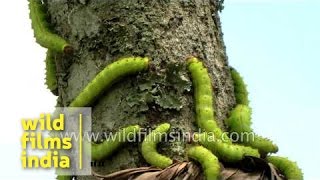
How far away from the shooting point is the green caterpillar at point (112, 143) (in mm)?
2045

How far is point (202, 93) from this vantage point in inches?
84.9

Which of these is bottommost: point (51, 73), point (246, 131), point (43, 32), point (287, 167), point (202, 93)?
point (287, 167)

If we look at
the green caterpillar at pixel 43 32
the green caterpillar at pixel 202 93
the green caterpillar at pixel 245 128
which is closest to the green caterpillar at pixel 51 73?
the green caterpillar at pixel 43 32

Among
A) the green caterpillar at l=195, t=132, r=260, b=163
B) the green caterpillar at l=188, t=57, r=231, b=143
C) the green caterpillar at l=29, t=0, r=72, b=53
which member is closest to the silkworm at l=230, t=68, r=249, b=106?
the green caterpillar at l=188, t=57, r=231, b=143

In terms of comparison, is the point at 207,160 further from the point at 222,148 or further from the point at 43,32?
the point at 43,32

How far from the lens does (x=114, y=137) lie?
207cm

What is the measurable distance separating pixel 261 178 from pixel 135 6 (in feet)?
2.35

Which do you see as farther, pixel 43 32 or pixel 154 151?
pixel 43 32

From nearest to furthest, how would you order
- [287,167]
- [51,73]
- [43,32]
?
[287,167], [43,32], [51,73]

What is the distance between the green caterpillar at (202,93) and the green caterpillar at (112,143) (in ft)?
0.72

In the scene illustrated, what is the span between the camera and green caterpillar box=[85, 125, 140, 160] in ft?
6.71

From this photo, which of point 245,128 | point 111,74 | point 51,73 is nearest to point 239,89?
point 245,128

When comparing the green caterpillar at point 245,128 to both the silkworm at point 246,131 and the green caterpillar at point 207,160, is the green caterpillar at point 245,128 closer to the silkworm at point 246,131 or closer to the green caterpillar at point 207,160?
the silkworm at point 246,131

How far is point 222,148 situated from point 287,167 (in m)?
0.24
